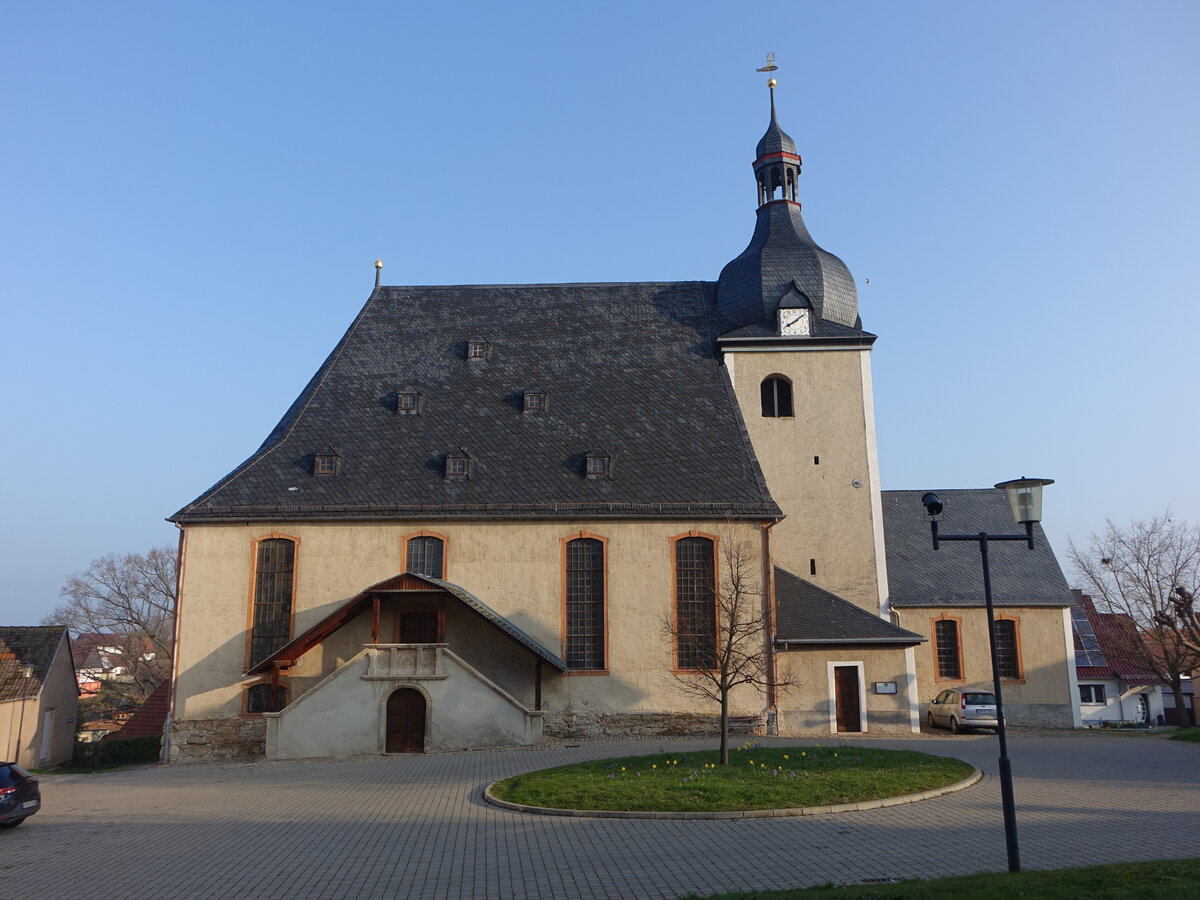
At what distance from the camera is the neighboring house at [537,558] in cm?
2309

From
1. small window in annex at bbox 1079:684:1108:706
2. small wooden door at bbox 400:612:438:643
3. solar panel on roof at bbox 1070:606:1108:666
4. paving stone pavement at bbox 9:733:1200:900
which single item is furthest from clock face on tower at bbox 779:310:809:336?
small window in annex at bbox 1079:684:1108:706

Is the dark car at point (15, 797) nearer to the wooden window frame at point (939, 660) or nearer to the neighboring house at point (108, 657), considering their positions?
the wooden window frame at point (939, 660)

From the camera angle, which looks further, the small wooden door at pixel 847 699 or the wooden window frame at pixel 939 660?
the wooden window frame at pixel 939 660

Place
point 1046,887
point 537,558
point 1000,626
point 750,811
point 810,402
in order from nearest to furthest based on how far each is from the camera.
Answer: point 1046,887 → point 750,811 → point 537,558 → point 810,402 → point 1000,626

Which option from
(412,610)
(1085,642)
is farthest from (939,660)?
(412,610)

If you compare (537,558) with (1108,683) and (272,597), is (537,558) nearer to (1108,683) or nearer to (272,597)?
(272,597)

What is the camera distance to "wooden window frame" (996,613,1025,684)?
29594 millimetres

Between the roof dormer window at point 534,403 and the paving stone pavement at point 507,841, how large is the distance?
12007 millimetres

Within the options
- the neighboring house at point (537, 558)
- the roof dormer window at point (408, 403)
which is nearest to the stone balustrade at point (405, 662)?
the neighboring house at point (537, 558)

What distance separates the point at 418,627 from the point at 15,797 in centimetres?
1059

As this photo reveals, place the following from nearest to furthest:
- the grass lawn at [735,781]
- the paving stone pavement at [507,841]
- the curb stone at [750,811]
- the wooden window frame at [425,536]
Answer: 1. the paving stone pavement at [507,841]
2. the curb stone at [750,811]
3. the grass lawn at [735,781]
4. the wooden window frame at [425,536]

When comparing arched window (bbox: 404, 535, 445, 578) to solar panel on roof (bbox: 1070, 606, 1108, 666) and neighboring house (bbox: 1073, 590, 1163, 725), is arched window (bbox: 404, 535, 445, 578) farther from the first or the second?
neighboring house (bbox: 1073, 590, 1163, 725)

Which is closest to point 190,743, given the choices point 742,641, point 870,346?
point 742,641

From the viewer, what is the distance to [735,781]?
582 inches
